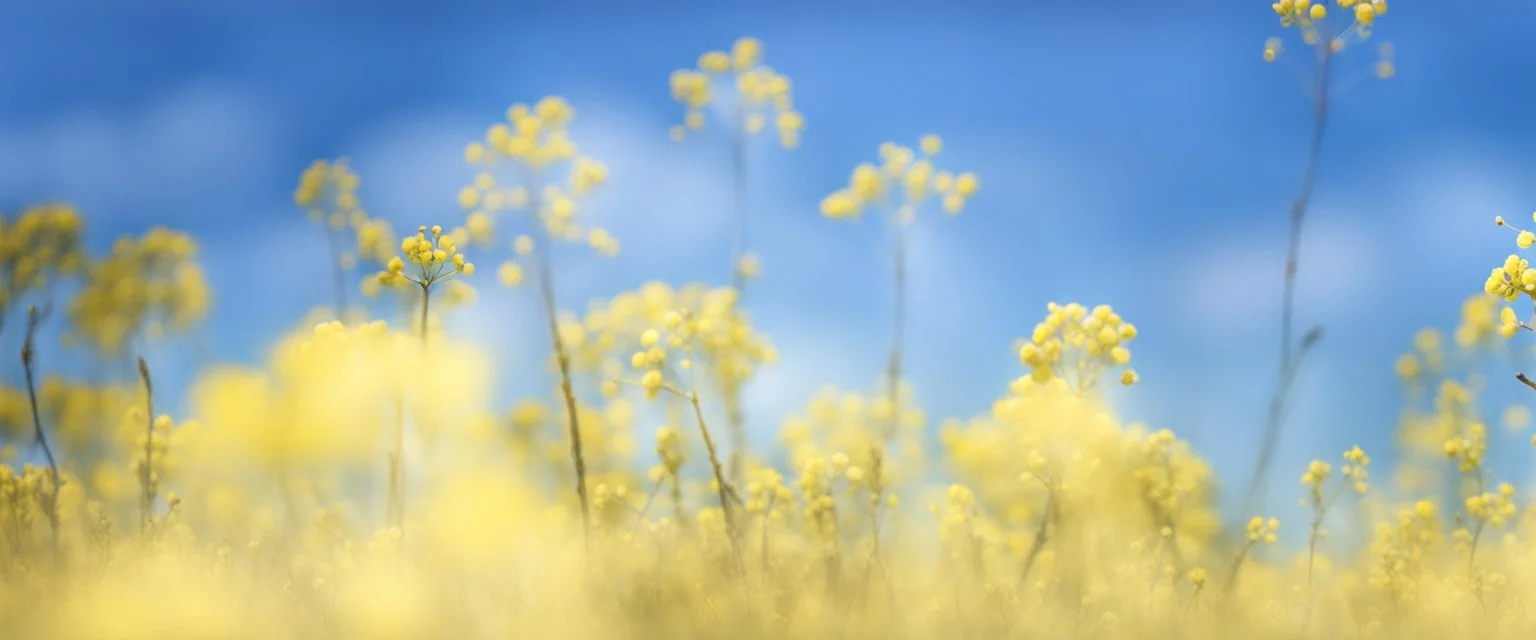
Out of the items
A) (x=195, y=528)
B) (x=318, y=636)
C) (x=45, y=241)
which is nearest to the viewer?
(x=318, y=636)

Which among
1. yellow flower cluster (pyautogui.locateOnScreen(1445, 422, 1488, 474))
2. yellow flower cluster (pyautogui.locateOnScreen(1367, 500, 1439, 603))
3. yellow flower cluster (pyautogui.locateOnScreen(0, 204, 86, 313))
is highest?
yellow flower cluster (pyautogui.locateOnScreen(0, 204, 86, 313))

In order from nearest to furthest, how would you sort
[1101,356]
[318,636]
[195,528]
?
[318,636], [1101,356], [195,528]

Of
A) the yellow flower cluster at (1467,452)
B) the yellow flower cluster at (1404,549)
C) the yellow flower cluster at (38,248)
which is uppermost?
the yellow flower cluster at (38,248)

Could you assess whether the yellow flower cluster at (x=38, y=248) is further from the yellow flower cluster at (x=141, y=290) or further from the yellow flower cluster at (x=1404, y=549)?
the yellow flower cluster at (x=1404, y=549)

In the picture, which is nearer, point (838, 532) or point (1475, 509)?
point (838, 532)

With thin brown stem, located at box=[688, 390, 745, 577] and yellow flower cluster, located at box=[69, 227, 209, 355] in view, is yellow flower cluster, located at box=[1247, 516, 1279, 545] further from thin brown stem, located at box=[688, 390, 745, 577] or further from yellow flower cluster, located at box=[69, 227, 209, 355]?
yellow flower cluster, located at box=[69, 227, 209, 355]

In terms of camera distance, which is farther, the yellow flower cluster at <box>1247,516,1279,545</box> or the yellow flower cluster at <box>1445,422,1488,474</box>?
the yellow flower cluster at <box>1445,422,1488,474</box>

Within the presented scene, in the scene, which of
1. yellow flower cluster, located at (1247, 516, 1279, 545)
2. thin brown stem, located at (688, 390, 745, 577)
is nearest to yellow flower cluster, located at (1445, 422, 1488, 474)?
yellow flower cluster, located at (1247, 516, 1279, 545)

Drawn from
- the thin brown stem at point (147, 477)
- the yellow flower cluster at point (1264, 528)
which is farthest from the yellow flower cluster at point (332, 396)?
the yellow flower cluster at point (1264, 528)

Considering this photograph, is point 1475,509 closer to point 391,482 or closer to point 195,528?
point 391,482

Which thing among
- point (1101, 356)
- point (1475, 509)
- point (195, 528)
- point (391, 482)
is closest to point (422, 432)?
point (391, 482)

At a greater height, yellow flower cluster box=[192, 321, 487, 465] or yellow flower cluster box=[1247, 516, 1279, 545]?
yellow flower cluster box=[192, 321, 487, 465]
